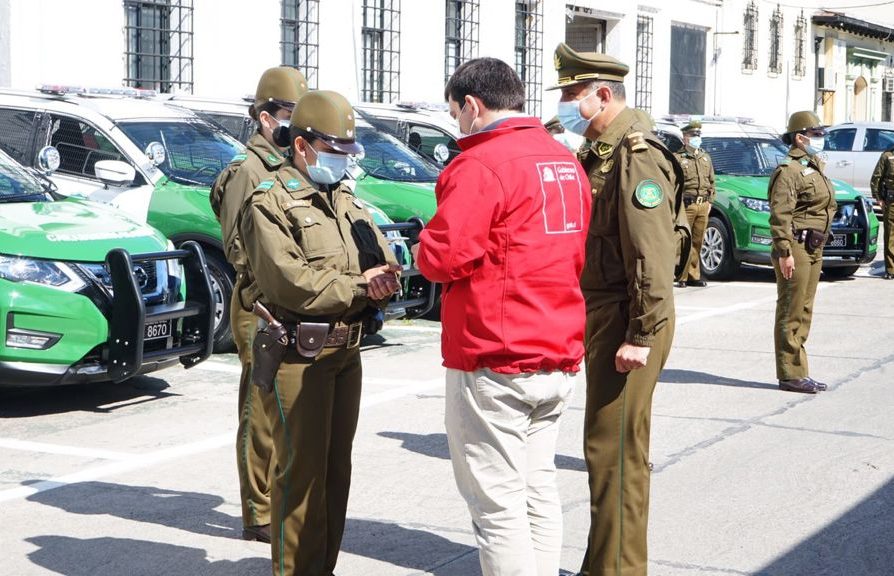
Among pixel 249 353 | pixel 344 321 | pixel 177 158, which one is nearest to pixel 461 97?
pixel 344 321

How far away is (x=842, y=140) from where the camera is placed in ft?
87.4

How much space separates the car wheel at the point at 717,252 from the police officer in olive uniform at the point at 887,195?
6.10 feet

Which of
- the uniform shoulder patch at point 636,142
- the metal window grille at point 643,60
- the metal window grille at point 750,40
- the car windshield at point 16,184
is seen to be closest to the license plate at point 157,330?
the car windshield at point 16,184

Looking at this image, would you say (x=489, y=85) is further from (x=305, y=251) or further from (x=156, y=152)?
(x=156, y=152)

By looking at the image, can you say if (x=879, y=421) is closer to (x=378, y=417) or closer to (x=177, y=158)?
(x=378, y=417)

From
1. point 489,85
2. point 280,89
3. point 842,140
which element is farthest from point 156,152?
point 842,140

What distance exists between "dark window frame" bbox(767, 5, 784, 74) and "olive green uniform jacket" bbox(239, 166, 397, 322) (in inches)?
1236

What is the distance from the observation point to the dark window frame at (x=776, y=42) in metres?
34.8

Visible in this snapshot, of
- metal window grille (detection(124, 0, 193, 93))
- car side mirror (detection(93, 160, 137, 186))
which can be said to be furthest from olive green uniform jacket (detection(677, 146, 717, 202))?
car side mirror (detection(93, 160, 137, 186))

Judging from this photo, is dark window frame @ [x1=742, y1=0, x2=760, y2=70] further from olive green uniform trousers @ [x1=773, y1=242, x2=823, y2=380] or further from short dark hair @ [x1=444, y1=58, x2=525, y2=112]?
short dark hair @ [x1=444, y1=58, x2=525, y2=112]

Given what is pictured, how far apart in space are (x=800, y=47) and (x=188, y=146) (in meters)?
28.9

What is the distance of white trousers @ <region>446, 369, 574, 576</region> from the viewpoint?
13.8 feet

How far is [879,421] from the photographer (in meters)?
8.34

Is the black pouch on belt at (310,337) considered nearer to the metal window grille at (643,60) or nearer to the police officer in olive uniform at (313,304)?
the police officer in olive uniform at (313,304)
